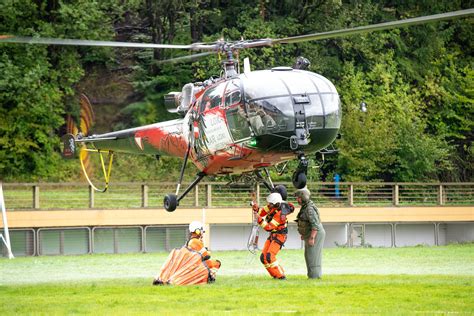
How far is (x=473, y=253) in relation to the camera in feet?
105

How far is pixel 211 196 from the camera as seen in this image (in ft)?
125

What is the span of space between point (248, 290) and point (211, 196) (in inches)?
728

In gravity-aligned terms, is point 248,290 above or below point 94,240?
above

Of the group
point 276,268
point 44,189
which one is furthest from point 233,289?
point 44,189

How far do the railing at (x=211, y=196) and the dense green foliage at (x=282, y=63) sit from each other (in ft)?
8.23

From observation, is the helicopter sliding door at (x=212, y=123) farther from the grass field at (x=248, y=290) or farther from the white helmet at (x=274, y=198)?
the grass field at (x=248, y=290)

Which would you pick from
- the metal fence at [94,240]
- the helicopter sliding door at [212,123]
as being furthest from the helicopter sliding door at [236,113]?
the metal fence at [94,240]

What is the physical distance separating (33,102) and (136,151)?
57.3 ft

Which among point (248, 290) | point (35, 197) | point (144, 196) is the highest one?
point (248, 290)

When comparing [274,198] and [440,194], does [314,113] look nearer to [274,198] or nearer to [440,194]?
[274,198]

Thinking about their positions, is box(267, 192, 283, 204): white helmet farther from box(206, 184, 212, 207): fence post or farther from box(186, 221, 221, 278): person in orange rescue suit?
box(206, 184, 212, 207): fence post

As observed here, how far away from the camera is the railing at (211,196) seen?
120 ft

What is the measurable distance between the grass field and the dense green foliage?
51.1ft

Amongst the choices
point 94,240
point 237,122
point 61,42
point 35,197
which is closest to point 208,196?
point 94,240
